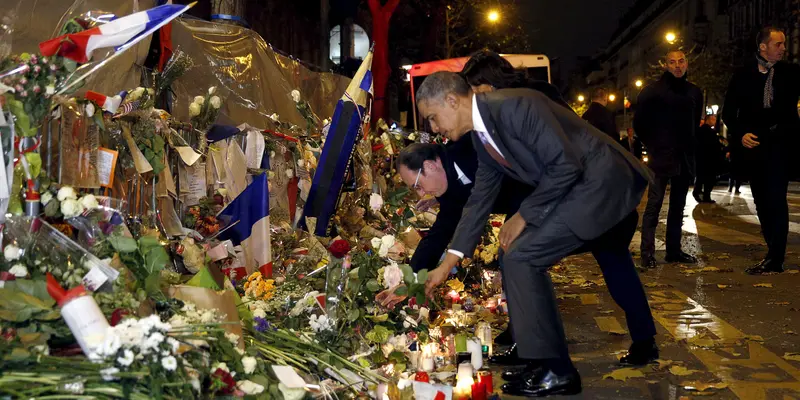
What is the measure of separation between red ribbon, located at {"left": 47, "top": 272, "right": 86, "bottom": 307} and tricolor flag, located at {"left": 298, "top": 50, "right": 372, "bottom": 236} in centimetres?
396

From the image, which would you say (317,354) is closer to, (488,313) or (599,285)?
(488,313)

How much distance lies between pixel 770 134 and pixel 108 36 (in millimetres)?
6405

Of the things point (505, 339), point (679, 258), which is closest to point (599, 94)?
point (679, 258)

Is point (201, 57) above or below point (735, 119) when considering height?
above

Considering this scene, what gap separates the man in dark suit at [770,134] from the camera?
8133mm

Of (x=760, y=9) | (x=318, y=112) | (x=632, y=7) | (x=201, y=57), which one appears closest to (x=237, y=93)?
(x=201, y=57)

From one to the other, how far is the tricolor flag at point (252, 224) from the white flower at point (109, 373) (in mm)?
3236

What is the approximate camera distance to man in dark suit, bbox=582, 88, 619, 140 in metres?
10.0

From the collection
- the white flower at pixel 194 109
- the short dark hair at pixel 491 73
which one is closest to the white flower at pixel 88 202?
the white flower at pixel 194 109

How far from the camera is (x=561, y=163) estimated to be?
4.16 metres

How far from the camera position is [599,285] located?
26.9 ft

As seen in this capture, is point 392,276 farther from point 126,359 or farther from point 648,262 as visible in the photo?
point 648,262

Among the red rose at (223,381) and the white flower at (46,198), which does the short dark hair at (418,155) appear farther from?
the red rose at (223,381)

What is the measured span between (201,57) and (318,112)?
3105 millimetres
